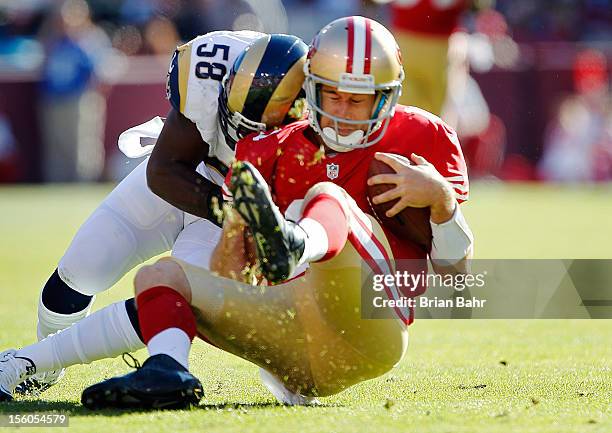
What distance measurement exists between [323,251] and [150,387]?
61 centimetres

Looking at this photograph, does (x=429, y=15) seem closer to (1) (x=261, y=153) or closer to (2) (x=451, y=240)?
(1) (x=261, y=153)

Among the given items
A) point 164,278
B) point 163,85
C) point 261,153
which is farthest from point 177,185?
point 163,85

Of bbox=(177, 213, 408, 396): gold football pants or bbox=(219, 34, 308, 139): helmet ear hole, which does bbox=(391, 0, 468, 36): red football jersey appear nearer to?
bbox=(219, 34, 308, 139): helmet ear hole

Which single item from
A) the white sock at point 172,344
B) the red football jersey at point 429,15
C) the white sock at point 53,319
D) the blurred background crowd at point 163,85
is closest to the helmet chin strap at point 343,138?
the white sock at point 172,344

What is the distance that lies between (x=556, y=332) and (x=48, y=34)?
1077 cm

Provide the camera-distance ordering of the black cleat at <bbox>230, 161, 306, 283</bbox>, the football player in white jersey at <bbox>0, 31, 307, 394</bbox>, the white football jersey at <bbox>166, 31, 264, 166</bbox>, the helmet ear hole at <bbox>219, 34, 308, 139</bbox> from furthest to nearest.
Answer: the white football jersey at <bbox>166, 31, 264, 166</bbox> < the helmet ear hole at <bbox>219, 34, 308, 139</bbox> < the football player in white jersey at <bbox>0, 31, 307, 394</bbox> < the black cleat at <bbox>230, 161, 306, 283</bbox>

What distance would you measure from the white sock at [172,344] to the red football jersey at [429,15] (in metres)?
5.81

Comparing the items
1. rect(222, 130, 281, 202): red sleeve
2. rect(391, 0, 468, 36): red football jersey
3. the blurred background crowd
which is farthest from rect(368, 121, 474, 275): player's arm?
the blurred background crowd

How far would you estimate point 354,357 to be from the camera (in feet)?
11.6

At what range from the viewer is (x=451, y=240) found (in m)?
3.46

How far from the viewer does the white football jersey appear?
4.14 m

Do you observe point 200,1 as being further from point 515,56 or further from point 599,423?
point 599,423

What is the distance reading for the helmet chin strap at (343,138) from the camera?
141 inches

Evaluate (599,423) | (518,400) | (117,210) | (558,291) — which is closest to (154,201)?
(117,210)
